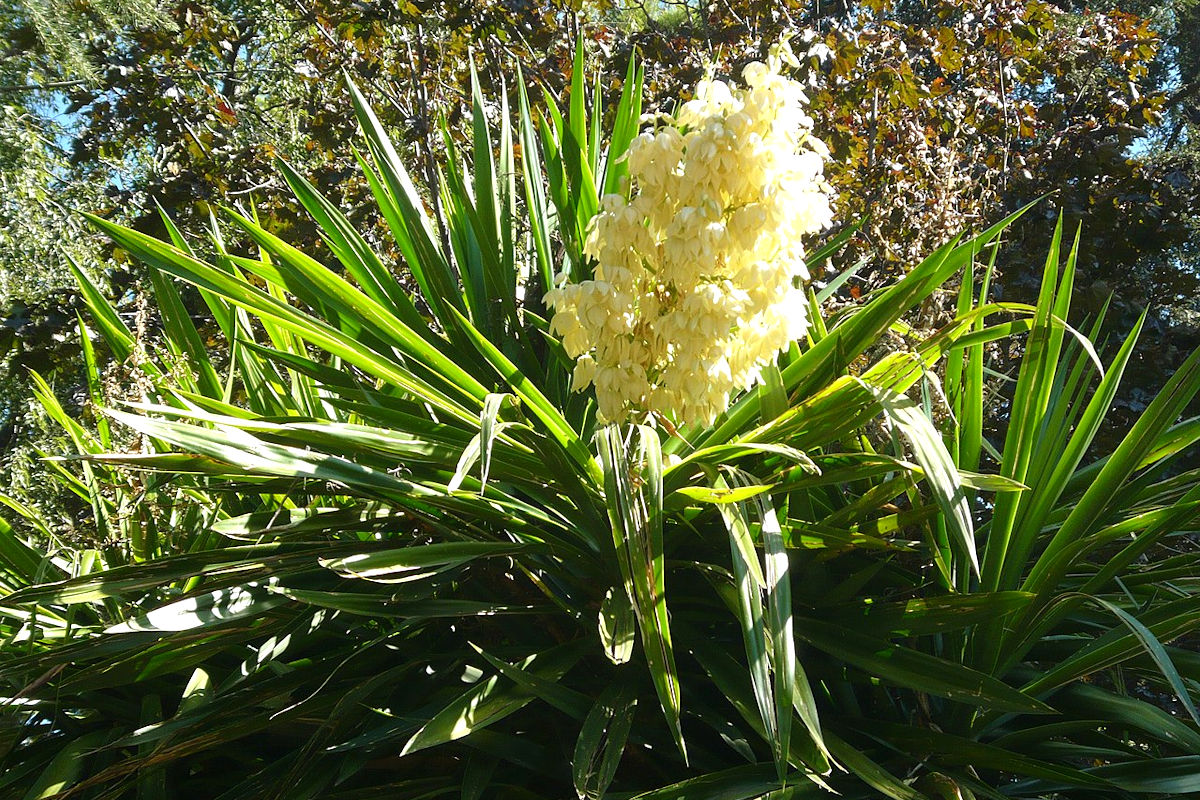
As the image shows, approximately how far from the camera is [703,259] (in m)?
1.32

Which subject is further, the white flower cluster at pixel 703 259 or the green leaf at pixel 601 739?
the white flower cluster at pixel 703 259

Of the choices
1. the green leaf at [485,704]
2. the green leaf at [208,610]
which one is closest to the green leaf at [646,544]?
the green leaf at [485,704]

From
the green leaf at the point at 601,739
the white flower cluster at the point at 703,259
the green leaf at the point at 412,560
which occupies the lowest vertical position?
the green leaf at the point at 601,739

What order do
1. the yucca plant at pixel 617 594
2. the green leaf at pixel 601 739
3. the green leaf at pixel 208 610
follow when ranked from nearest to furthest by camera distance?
the green leaf at pixel 601 739
the yucca plant at pixel 617 594
the green leaf at pixel 208 610

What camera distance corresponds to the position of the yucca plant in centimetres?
132

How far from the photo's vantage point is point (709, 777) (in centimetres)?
131

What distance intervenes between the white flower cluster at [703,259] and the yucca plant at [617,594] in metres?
0.10

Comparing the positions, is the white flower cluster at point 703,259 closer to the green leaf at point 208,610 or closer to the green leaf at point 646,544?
the green leaf at point 646,544

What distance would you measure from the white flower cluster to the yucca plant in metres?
0.10

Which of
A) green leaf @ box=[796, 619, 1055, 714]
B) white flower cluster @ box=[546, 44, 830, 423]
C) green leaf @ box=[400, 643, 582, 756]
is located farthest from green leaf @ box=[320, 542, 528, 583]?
green leaf @ box=[796, 619, 1055, 714]

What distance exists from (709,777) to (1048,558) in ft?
1.97

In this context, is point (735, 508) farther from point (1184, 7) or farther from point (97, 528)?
point (1184, 7)

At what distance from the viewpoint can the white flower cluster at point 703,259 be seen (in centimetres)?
132

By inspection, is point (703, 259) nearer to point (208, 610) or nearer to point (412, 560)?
point (412, 560)
